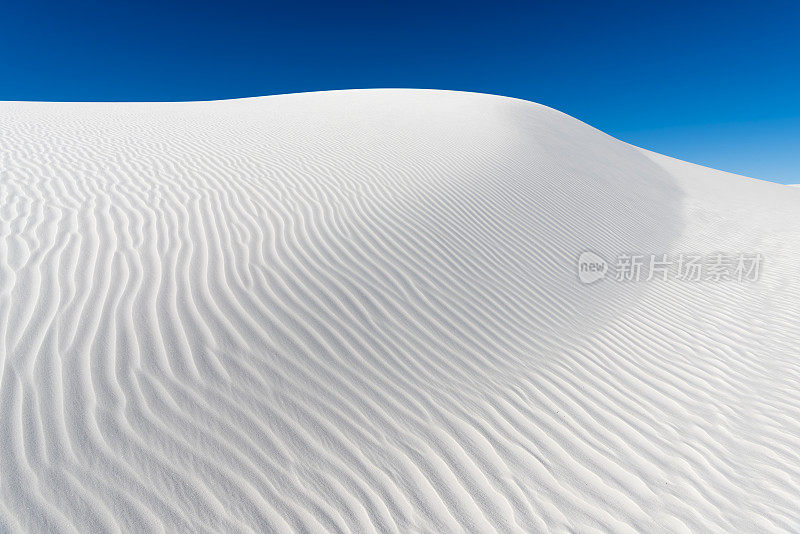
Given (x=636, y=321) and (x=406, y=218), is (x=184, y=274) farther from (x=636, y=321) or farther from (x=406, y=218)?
(x=636, y=321)

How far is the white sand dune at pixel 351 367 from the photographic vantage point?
7.88 ft

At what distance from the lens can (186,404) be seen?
2689 mm

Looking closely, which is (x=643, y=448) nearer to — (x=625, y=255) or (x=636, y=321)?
(x=636, y=321)

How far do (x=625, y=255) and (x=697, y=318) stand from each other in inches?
81.2

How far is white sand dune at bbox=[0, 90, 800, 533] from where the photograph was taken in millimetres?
2402

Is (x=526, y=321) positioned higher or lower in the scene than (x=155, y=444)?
higher

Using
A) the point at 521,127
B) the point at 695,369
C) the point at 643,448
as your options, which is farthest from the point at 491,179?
the point at 521,127

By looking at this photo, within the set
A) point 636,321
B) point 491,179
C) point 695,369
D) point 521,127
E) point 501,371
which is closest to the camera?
point 501,371

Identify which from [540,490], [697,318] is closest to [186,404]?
[540,490]

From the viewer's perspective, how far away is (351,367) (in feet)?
10.7

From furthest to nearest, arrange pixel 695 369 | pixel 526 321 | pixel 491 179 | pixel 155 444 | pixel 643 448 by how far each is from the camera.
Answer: pixel 491 179 → pixel 526 321 → pixel 695 369 → pixel 643 448 → pixel 155 444

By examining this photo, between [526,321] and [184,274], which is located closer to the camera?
[184,274]

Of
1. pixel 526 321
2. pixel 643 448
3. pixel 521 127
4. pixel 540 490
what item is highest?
pixel 521 127

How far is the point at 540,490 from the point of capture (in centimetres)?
268
